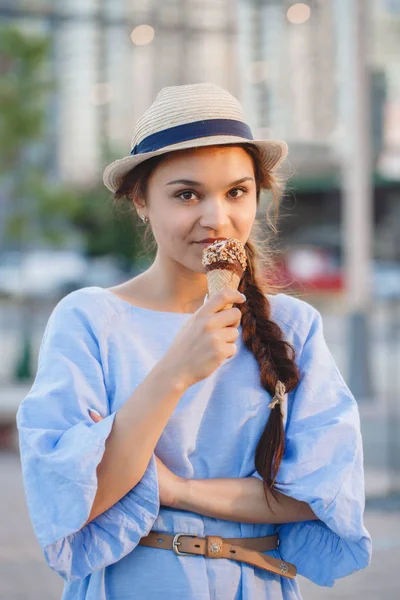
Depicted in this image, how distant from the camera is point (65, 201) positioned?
2555 centimetres

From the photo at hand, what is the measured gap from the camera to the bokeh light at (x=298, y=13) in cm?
1587

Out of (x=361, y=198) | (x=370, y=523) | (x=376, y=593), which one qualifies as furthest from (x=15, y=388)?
(x=376, y=593)

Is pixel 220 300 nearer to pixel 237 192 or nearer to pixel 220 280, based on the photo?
pixel 220 280

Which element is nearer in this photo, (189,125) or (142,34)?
(189,125)

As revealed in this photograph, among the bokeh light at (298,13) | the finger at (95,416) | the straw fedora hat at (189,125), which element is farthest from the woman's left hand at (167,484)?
the bokeh light at (298,13)

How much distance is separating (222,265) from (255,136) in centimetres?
163

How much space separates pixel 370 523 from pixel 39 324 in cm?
1949

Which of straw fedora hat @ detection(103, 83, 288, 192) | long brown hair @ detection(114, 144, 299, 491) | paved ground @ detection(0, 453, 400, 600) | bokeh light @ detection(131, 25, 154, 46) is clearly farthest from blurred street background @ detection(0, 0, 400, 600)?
straw fedora hat @ detection(103, 83, 288, 192)

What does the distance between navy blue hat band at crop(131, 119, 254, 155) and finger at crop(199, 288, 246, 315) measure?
33 cm

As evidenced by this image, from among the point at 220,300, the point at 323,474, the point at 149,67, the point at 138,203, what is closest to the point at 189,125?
the point at 138,203

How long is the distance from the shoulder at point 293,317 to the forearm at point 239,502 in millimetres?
327

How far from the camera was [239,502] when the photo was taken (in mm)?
2068

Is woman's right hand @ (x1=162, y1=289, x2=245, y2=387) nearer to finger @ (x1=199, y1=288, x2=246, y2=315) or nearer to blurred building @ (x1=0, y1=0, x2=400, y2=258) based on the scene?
finger @ (x1=199, y1=288, x2=246, y2=315)

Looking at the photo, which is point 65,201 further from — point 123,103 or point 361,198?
point 123,103
